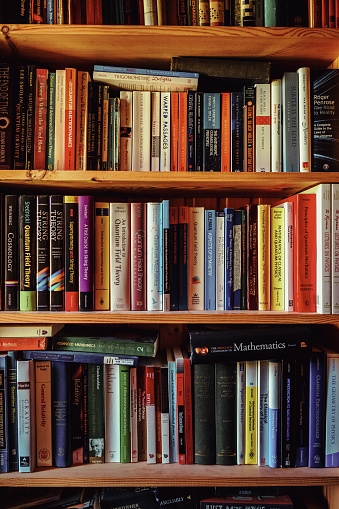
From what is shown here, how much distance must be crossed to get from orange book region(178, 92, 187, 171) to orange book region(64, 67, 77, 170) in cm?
27

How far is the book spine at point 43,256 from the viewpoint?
0.92 m

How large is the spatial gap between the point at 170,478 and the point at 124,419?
0.18 m

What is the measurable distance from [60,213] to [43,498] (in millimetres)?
765

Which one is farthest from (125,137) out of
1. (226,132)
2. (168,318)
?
(168,318)

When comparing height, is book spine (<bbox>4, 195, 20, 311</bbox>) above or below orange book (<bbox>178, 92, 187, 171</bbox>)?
below

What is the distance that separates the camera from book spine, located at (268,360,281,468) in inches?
36.3

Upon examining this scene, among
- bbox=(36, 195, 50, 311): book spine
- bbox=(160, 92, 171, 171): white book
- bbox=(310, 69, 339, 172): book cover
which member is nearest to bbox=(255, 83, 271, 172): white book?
bbox=(310, 69, 339, 172): book cover

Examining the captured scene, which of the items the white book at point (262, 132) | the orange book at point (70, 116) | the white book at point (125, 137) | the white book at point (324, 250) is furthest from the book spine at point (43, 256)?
the white book at point (324, 250)

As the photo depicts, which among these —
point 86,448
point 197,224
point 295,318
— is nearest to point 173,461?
point 86,448

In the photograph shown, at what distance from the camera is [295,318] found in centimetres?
87

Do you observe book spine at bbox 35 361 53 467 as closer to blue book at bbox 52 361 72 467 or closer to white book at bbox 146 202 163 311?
blue book at bbox 52 361 72 467

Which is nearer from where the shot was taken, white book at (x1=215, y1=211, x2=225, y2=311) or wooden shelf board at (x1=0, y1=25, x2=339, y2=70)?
wooden shelf board at (x1=0, y1=25, x2=339, y2=70)

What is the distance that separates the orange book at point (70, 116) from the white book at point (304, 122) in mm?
563

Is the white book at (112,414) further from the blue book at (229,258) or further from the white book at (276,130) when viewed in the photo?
the white book at (276,130)
